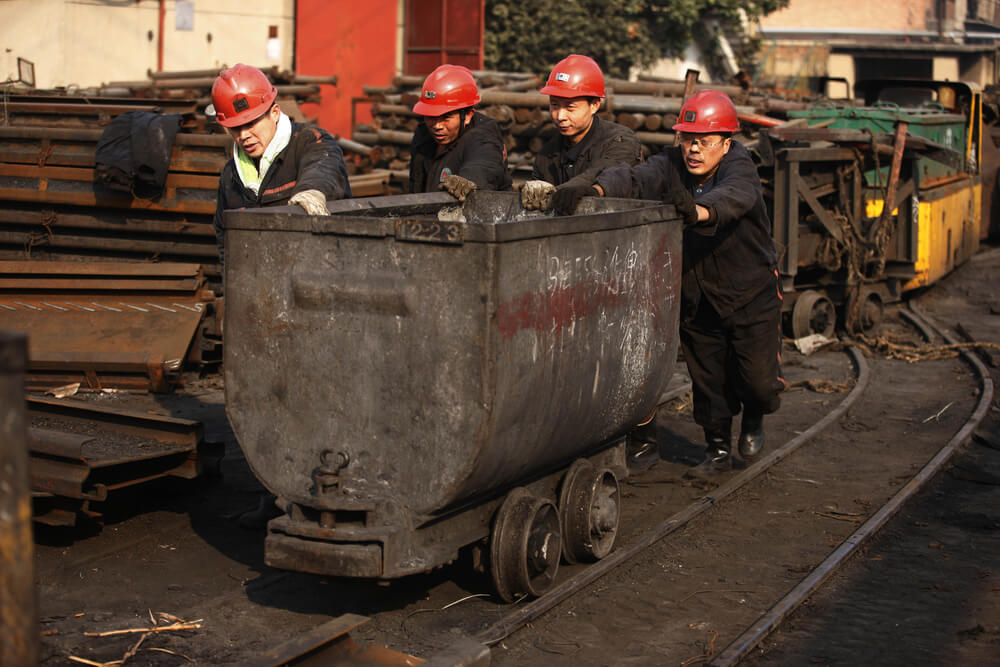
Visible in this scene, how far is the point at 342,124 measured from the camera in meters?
21.3

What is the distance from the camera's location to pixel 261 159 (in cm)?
580

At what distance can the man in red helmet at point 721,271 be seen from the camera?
20.1 ft

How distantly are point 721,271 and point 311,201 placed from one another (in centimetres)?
252

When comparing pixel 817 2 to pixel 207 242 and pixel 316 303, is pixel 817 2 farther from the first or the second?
pixel 316 303

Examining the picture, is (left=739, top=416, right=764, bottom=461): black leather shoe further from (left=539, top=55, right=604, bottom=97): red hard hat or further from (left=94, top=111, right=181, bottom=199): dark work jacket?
(left=94, top=111, right=181, bottom=199): dark work jacket

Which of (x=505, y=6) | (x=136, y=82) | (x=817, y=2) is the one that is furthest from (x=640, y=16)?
(x=817, y=2)

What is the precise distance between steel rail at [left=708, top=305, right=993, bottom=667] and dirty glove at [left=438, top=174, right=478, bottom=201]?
2.54 metres

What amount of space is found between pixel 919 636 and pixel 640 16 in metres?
24.0

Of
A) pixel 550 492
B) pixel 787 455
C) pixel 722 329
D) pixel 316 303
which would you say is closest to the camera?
pixel 316 303

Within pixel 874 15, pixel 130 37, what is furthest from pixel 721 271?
pixel 874 15

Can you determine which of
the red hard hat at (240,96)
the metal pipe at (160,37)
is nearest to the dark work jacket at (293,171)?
the red hard hat at (240,96)

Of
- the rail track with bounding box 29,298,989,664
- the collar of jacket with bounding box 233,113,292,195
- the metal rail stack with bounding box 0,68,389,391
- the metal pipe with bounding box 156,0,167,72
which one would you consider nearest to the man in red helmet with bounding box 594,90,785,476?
the rail track with bounding box 29,298,989,664

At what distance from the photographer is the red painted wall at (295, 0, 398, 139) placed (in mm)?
20828

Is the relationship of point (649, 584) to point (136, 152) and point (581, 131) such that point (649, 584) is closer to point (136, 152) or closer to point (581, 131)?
point (581, 131)
